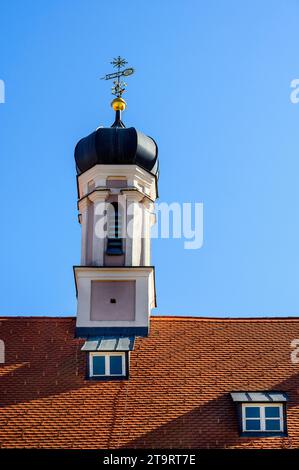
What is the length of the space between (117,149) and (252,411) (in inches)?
374

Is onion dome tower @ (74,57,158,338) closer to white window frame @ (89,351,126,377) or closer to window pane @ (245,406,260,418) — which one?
white window frame @ (89,351,126,377)

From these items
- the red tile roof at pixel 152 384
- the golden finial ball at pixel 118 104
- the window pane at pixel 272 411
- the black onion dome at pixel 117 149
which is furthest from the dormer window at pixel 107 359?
the golden finial ball at pixel 118 104

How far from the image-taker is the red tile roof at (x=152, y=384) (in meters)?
29.9

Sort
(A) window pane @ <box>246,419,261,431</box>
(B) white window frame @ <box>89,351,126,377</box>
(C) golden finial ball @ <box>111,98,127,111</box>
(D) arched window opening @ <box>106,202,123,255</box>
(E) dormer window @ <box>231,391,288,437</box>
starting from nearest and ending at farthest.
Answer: (E) dormer window @ <box>231,391,288,437</box> < (A) window pane @ <box>246,419,261,431</box> < (B) white window frame @ <box>89,351,126,377</box> < (D) arched window opening @ <box>106,202,123,255</box> < (C) golden finial ball @ <box>111,98,127,111</box>

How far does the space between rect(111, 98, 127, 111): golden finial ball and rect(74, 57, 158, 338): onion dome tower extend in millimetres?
21

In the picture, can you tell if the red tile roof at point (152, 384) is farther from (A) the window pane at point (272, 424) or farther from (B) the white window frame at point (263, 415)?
(A) the window pane at point (272, 424)

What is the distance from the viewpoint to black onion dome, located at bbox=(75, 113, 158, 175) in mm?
36156

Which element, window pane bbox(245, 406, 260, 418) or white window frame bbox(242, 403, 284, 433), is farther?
window pane bbox(245, 406, 260, 418)

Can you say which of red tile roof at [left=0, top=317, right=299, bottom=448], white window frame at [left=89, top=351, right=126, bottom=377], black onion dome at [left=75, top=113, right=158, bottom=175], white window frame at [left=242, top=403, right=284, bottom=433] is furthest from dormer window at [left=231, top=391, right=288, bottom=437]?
black onion dome at [left=75, top=113, right=158, bottom=175]

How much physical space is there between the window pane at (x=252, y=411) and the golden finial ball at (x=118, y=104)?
1123 cm

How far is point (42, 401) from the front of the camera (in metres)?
31.2

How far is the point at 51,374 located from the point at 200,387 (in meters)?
3.89

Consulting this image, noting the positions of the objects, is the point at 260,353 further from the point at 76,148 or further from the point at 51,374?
the point at 76,148
